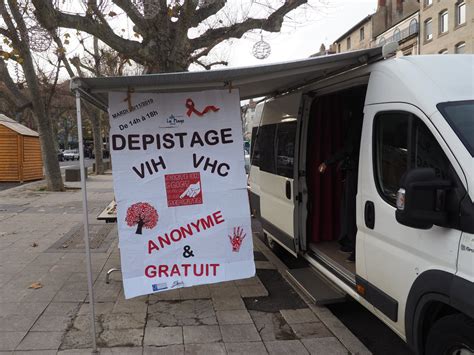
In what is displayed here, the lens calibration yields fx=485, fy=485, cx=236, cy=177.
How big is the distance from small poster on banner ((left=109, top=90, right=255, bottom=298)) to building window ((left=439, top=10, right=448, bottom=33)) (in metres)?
41.2

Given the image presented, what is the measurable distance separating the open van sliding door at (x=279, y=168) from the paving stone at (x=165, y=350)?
219 cm

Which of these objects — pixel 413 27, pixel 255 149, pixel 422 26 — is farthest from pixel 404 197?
pixel 413 27

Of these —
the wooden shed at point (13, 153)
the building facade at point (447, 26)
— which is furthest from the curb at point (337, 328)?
the building facade at point (447, 26)

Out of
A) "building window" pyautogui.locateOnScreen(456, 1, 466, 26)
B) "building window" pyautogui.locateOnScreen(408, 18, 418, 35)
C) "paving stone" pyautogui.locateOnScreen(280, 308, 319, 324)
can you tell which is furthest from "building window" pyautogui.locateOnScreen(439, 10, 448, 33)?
"paving stone" pyautogui.locateOnScreen(280, 308, 319, 324)

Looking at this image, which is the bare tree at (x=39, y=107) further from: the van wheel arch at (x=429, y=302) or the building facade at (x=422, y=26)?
the building facade at (x=422, y=26)

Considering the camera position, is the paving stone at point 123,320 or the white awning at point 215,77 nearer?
the white awning at point 215,77

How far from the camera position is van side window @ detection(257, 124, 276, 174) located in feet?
22.0

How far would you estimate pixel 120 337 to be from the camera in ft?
13.7

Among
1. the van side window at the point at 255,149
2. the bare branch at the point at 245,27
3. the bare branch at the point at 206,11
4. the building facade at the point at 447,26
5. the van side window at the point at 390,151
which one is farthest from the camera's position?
the building facade at the point at 447,26

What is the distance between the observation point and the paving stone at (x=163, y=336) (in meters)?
4.08

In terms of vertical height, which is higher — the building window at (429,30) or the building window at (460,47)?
the building window at (429,30)

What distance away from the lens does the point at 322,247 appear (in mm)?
5777

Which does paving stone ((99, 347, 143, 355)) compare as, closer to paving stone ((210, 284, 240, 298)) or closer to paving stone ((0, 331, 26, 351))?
paving stone ((0, 331, 26, 351))

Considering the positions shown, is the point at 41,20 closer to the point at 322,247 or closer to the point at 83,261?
the point at 83,261
